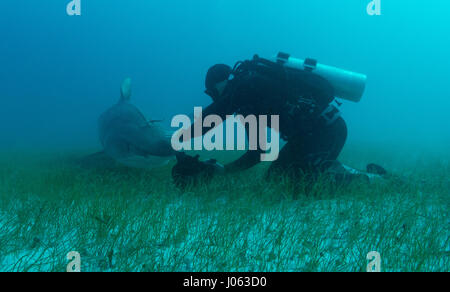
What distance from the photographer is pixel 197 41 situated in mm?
123750

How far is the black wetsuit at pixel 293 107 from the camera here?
13.0 ft

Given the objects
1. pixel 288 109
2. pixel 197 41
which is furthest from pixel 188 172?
pixel 197 41

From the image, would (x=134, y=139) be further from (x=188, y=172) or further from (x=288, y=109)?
(x=288, y=109)

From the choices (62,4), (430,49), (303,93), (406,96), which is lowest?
(406,96)

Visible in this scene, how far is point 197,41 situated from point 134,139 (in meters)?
127

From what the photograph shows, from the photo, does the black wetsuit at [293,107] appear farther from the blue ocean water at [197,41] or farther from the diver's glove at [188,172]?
the blue ocean water at [197,41]

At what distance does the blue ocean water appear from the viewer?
10412 cm

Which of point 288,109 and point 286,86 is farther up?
point 286,86

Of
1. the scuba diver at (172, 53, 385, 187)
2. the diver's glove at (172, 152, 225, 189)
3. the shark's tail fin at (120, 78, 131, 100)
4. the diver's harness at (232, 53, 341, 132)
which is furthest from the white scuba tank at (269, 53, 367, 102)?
the shark's tail fin at (120, 78, 131, 100)

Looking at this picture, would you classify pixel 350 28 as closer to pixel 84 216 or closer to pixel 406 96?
pixel 406 96

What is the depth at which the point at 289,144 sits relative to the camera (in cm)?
437

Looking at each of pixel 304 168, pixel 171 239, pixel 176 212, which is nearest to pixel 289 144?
pixel 304 168

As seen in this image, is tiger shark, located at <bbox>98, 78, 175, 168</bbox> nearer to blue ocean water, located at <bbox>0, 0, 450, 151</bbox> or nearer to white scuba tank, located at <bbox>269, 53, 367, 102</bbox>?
white scuba tank, located at <bbox>269, 53, 367, 102</bbox>

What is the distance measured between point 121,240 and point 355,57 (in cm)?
13070
